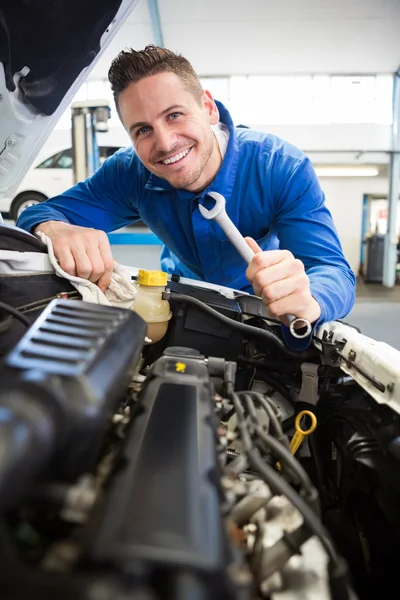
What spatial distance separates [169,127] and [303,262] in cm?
58

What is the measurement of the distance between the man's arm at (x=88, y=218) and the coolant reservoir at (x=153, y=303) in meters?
0.10

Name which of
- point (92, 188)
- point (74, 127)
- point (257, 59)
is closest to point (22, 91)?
point (92, 188)

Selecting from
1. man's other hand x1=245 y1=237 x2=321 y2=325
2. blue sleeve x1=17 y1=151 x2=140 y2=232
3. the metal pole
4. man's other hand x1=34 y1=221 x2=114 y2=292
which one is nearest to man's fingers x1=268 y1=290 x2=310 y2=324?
man's other hand x1=245 y1=237 x2=321 y2=325

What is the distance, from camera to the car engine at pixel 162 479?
0.30 metres

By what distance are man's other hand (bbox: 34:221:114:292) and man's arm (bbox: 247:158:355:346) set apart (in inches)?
12.8

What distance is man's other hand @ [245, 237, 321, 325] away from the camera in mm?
891

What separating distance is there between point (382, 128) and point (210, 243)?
7173 mm

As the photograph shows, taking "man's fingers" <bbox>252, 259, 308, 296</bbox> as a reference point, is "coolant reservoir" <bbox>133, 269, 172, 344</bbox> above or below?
below

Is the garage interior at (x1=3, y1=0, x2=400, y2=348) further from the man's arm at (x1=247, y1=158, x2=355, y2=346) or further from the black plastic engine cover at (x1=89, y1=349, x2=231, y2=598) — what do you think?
the black plastic engine cover at (x1=89, y1=349, x2=231, y2=598)

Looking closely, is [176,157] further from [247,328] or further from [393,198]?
[393,198]

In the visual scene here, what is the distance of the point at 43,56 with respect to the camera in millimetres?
1245

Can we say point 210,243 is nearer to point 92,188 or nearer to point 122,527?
point 92,188

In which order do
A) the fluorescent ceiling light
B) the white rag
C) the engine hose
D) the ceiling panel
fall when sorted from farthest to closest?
the fluorescent ceiling light
the ceiling panel
the engine hose
the white rag

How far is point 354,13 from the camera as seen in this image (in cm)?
516
